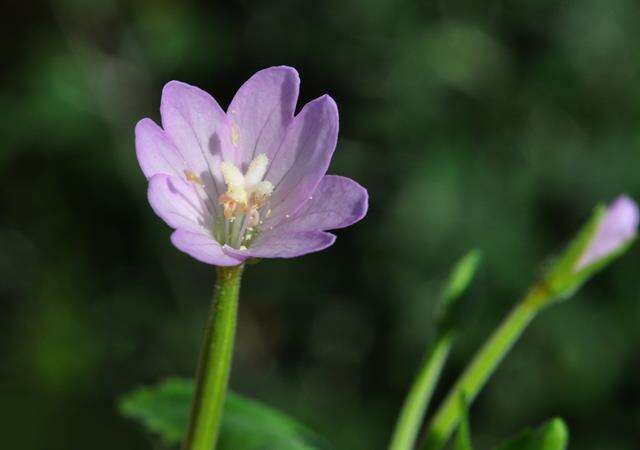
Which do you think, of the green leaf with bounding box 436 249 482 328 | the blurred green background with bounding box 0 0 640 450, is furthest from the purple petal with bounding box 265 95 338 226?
the blurred green background with bounding box 0 0 640 450

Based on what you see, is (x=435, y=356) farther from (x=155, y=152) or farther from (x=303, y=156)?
(x=155, y=152)

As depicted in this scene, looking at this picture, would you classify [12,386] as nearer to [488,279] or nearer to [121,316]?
[121,316]

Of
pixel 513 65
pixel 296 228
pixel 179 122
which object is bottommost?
pixel 296 228

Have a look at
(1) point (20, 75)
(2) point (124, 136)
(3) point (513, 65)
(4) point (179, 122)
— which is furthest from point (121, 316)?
(4) point (179, 122)

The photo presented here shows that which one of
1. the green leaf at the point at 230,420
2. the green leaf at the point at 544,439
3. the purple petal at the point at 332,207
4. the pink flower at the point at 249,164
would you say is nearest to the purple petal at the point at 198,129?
the pink flower at the point at 249,164

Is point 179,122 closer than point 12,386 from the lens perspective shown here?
Yes

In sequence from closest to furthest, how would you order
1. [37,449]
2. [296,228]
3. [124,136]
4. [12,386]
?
[296,228] → [37,449] → [12,386] → [124,136]
